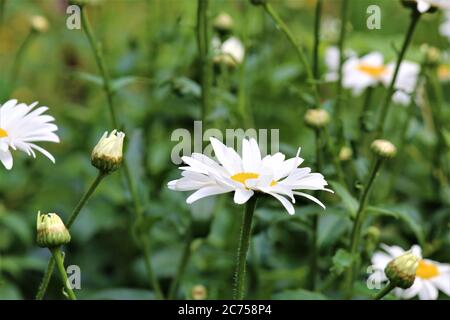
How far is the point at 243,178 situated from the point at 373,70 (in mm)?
1110

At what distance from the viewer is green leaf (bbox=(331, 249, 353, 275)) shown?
1.33 metres

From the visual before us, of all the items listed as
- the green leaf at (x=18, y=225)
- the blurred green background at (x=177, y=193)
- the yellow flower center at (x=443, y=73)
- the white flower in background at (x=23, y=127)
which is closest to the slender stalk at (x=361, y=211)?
the blurred green background at (x=177, y=193)

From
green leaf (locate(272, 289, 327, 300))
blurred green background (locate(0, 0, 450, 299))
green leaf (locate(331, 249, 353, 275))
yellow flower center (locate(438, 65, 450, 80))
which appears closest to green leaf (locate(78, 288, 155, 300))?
blurred green background (locate(0, 0, 450, 299))

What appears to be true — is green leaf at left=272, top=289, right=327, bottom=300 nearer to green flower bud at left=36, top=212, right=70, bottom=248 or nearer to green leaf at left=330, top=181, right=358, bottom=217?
green leaf at left=330, top=181, right=358, bottom=217

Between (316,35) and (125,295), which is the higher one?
(316,35)

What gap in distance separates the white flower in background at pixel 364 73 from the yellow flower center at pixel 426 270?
0.56 m

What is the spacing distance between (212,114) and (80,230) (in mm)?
606

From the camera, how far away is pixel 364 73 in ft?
6.88

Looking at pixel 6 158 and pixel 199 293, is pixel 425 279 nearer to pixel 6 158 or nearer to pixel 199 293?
pixel 199 293

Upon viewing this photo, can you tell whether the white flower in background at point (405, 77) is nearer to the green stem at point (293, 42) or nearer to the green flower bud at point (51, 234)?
the green stem at point (293, 42)

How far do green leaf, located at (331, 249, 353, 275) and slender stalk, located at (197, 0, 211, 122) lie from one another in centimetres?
43

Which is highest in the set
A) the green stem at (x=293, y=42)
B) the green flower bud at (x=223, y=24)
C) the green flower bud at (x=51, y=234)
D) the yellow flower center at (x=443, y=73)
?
the yellow flower center at (x=443, y=73)

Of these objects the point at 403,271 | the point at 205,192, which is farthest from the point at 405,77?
the point at 205,192

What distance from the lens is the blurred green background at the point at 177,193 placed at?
170cm
